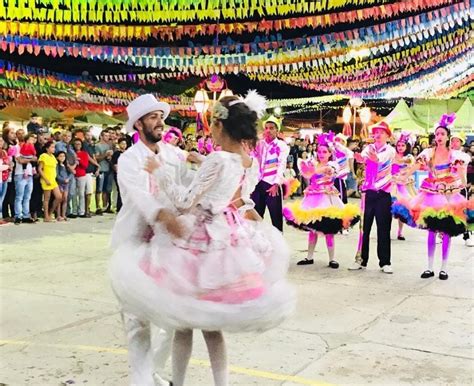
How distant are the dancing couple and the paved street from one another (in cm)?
83

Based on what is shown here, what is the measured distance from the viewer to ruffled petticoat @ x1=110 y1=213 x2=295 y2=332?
126 inches

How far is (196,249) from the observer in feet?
11.0

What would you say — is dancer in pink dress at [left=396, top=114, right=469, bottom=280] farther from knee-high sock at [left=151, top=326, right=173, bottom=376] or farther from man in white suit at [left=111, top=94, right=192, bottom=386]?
man in white suit at [left=111, top=94, right=192, bottom=386]

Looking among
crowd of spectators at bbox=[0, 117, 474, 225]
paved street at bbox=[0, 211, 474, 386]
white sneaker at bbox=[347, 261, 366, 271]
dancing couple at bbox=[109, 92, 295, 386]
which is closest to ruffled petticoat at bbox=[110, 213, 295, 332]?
dancing couple at bbox=[109, 92, 295, 386]

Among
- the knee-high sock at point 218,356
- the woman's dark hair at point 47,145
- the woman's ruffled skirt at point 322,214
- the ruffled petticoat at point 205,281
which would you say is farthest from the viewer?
the woman's dark hair at point 47,145

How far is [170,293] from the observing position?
3.24 meters

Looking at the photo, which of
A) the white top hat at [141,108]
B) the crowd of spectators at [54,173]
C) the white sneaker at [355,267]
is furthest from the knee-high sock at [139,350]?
the crowd of spectators at [54,173]

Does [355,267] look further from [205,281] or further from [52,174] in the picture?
[52,174]

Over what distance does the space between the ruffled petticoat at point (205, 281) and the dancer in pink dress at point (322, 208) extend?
15.1ft

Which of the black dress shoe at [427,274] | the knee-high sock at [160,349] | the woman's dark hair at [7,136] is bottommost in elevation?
the black dress shoe at [427,274]

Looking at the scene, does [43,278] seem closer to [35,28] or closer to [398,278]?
[398,278]

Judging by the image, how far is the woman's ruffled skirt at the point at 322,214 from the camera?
8.02 meters

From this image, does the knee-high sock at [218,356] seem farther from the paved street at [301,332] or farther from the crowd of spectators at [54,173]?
the crowd of spectators at [54,173]

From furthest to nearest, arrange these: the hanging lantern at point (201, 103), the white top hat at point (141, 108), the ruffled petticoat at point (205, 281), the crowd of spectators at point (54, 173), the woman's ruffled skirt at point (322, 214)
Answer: the hanging lantern at point (201, 103) → the crowd of spectators at point (54, 173) → the woman's ruffled skirt at point (322, 214) → the white top hat at point (141, 108) → the ruffled petticoat at point (205, 281)
